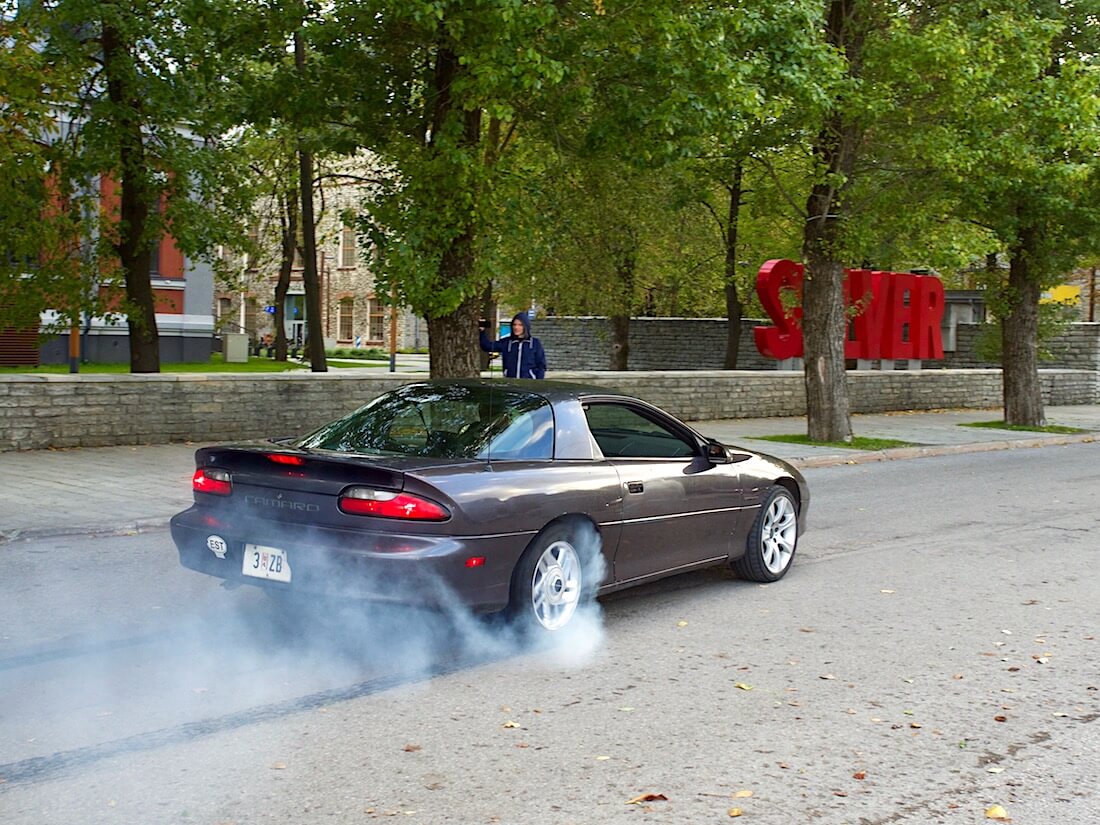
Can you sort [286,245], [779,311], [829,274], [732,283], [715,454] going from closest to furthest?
1. [715,454]
2. [829,274]
3. [779,311]
4. [732,283]
5. [286,245]

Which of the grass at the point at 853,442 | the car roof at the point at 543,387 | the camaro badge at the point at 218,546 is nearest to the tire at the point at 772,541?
the car roof at the point at 543,387

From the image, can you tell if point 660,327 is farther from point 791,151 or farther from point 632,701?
point 632,701

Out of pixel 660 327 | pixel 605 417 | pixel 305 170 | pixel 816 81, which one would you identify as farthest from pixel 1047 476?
pixel 660 327

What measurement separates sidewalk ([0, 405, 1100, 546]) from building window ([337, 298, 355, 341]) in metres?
46.6

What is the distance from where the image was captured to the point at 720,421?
24219 mm

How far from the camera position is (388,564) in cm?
589

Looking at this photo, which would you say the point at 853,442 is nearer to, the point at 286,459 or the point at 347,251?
the point at 286,459

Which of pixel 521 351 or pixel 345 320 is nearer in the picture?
pixel 521 351

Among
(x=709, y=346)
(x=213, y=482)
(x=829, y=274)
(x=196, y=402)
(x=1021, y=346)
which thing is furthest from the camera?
(x=709, y=346)

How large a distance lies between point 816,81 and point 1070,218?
9738mm

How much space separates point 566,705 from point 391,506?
125cm

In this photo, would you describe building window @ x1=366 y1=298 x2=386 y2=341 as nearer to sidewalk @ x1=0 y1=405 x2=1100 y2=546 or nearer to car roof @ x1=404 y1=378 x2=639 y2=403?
sidewalk @ x1=0 y1=405 x2=1100 y2=546

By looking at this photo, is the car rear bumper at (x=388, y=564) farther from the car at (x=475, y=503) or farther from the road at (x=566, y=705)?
the road at (x=566, y=705)

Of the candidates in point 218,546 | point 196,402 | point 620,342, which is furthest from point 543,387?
point 620,342
